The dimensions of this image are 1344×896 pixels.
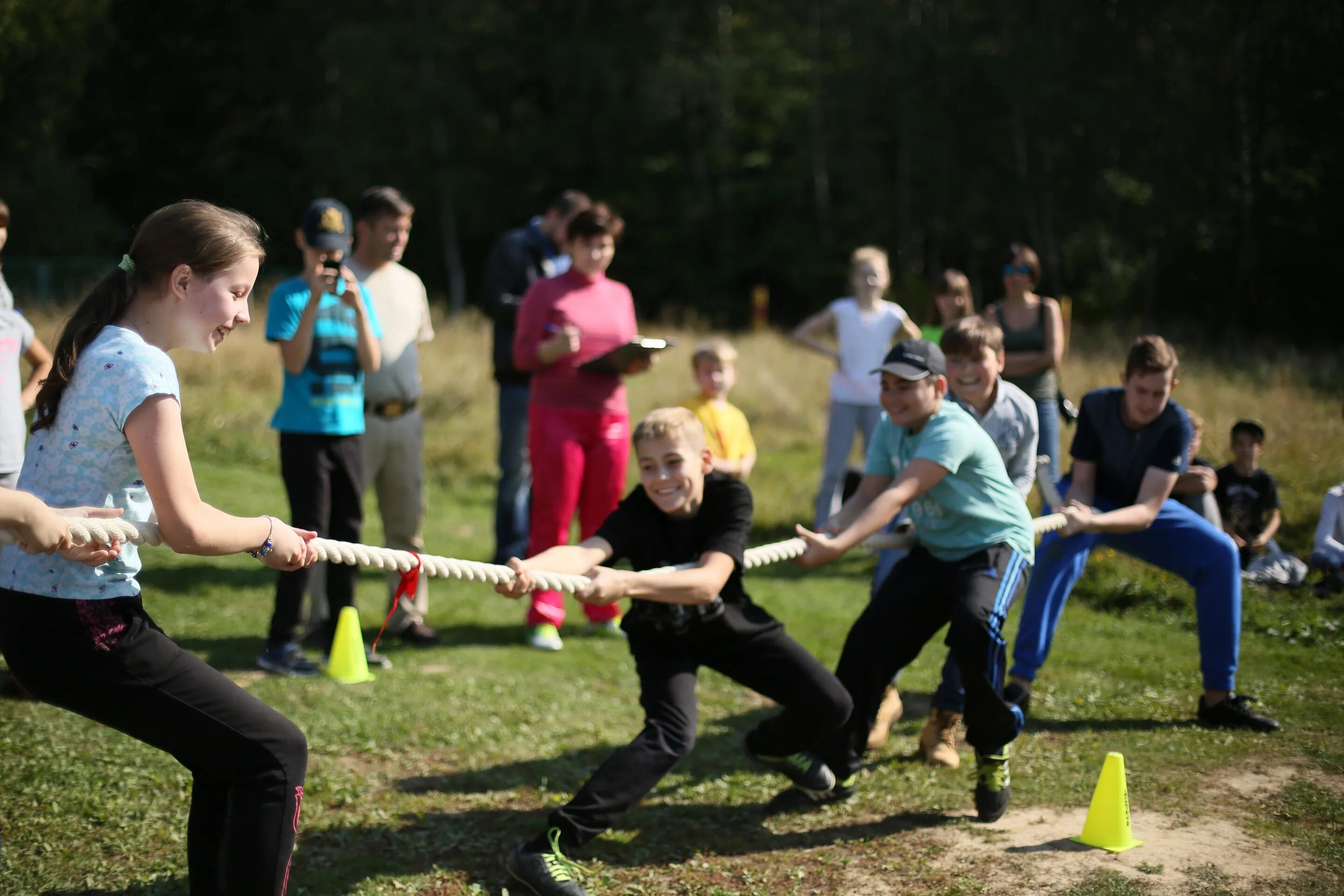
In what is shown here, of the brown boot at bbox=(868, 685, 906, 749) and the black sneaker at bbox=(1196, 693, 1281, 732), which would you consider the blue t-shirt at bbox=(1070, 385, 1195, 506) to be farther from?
the brown boot at bbox=(868, 685, 906, 749)

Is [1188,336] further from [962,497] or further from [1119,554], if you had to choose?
[962,497]

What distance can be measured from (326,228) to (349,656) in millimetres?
2154

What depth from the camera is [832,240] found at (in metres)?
30.7

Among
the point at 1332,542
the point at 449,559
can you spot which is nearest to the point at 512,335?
the point at 449,559

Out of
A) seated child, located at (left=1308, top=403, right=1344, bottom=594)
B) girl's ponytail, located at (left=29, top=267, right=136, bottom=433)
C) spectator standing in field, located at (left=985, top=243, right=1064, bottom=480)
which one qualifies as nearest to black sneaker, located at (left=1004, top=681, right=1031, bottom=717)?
spectator standing in field, located at (left=985, top=243, right=1064, bottom=480)

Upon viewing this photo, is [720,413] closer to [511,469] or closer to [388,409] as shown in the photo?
[511,469]

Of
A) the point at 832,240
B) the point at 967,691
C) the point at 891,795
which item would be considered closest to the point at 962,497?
the point at 967,691

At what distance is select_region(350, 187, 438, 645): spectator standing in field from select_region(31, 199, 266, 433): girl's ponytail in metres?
3.24

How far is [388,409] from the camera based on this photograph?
6.44 meters

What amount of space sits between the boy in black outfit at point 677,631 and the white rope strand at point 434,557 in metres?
0.09

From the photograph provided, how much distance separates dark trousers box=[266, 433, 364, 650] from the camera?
579cm

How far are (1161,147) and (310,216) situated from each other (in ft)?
59.8

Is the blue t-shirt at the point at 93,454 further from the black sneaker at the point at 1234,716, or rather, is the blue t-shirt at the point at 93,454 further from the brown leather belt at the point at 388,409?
the black sneaker at the point at 1234,716

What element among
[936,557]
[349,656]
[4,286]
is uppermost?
[4,286]
